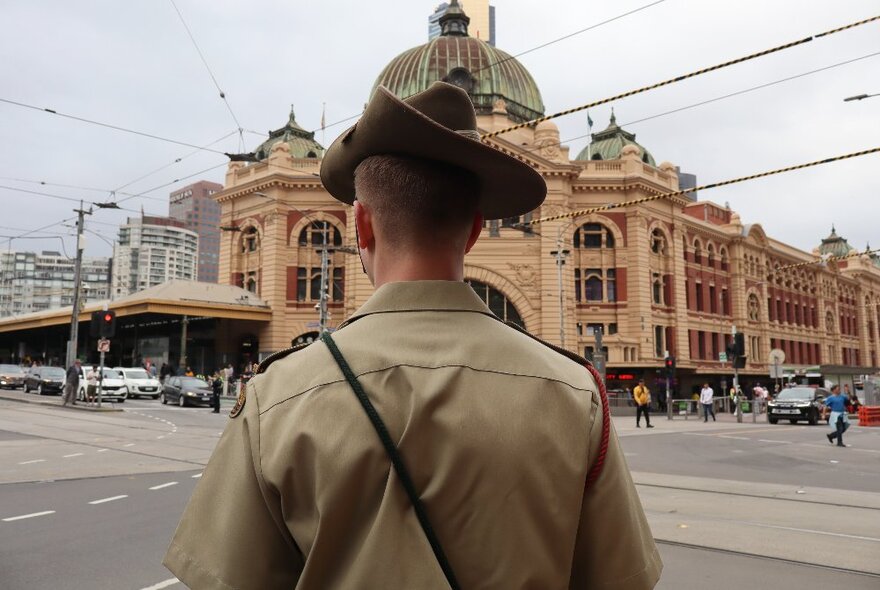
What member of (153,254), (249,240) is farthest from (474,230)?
(153,254)

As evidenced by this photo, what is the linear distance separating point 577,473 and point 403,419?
37cm

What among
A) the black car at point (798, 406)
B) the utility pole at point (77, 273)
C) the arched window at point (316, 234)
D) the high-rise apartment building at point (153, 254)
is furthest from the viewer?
the high-rise apartment building at point (153, 254)

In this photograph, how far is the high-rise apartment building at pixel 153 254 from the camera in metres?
113

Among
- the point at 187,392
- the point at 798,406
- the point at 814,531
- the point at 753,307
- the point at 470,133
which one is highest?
the point at 753,307

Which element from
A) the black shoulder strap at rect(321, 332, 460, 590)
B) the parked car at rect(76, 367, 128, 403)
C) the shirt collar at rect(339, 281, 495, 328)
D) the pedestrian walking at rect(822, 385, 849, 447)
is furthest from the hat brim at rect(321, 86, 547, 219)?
the parked car at rect(76, 367, 128, 403)

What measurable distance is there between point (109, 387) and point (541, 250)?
79.6 ft

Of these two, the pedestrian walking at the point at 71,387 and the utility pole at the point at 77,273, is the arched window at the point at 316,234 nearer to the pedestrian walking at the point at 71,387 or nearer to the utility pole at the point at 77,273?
the utility pole at the point at 77,273

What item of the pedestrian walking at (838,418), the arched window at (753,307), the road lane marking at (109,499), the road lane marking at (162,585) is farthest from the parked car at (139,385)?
the arched window at (753,307)

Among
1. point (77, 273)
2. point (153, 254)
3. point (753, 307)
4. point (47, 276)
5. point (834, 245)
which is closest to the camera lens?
point (77, 273)

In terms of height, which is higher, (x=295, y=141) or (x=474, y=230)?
(x=295, y=141)

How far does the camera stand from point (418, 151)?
5.18ft

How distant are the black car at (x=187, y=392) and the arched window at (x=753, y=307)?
41826 millimetres

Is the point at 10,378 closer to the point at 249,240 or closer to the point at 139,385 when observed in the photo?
the point at 139,385

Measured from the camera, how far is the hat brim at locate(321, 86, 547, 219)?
4.99 feet
